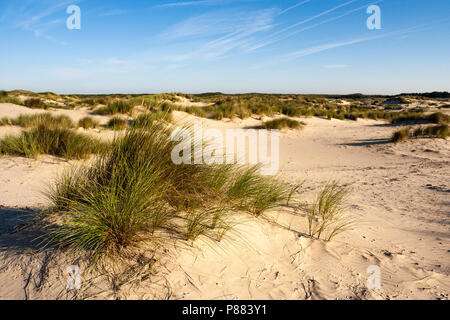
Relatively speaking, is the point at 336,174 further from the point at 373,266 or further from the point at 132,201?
the point at 132,201

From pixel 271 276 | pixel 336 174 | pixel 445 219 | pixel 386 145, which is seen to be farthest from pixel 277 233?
pixel 386 145

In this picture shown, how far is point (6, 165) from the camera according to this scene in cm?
533

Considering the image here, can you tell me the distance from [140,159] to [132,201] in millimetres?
611

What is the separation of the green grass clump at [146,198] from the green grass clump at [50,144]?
319cm

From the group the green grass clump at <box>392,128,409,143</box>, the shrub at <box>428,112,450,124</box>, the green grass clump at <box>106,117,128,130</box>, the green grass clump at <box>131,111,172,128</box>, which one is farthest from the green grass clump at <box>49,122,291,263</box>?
the shrub at <box>428,112,450,124</box>

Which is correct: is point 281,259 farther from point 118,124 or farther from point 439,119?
point 439,119

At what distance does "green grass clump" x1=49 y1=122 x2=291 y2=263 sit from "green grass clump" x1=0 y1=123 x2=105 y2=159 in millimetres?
3193

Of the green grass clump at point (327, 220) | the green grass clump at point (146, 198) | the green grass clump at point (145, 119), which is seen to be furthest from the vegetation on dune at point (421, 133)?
the green grass clump at point (145, 119)

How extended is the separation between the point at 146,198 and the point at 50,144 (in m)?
5.07

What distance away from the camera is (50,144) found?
6.13 meters

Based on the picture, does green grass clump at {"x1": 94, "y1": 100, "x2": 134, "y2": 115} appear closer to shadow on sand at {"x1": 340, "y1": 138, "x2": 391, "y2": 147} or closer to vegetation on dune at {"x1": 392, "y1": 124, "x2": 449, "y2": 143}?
shadow on sand at {"x1": 340, "y1": 138, "x2": 391, "y2": 147}

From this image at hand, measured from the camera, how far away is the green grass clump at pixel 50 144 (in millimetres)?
5852

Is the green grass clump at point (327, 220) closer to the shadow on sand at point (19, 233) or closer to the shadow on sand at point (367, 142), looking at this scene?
the shadow on sand at point (19, 233)

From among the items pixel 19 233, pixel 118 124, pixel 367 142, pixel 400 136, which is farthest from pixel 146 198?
pixel 367 142
